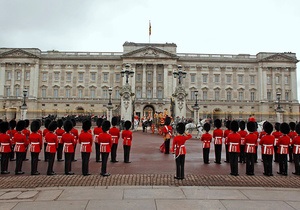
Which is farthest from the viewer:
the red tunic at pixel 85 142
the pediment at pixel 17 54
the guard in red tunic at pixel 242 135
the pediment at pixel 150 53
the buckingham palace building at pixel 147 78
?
the buckingham palace building at pixel 147 78

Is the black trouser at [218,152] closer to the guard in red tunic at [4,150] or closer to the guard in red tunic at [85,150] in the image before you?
the guard in red tunic at [85,150]

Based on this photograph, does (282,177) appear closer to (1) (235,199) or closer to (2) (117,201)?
(1) (235,199)

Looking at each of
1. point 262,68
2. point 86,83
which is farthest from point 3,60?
point 262,68

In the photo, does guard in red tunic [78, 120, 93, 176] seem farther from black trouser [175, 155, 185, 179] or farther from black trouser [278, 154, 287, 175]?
black trouser [278, 154, 287, 175]

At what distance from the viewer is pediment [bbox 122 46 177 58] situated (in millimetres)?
66500

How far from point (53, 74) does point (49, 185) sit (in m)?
65.6

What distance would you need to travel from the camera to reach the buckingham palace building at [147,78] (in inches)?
2623

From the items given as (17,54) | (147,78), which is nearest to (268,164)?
(147,78)

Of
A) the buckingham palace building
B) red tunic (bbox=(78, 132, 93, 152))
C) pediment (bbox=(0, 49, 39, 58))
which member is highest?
pediment (bbox=(0, 49, 39, 58))

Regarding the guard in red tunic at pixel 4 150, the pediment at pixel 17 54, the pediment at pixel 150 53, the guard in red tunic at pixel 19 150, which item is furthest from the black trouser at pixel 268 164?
the pediment at pixel 17 54

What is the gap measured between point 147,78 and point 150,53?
644cm

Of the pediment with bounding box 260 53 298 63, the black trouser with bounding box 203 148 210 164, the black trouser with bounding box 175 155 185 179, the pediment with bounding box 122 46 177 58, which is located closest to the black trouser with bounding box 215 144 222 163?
the black trouser with bounding box 203 148 210 164

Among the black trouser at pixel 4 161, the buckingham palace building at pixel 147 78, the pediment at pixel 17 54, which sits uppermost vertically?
the pediment at pixel 17 54

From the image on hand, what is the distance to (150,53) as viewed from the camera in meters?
67.0
